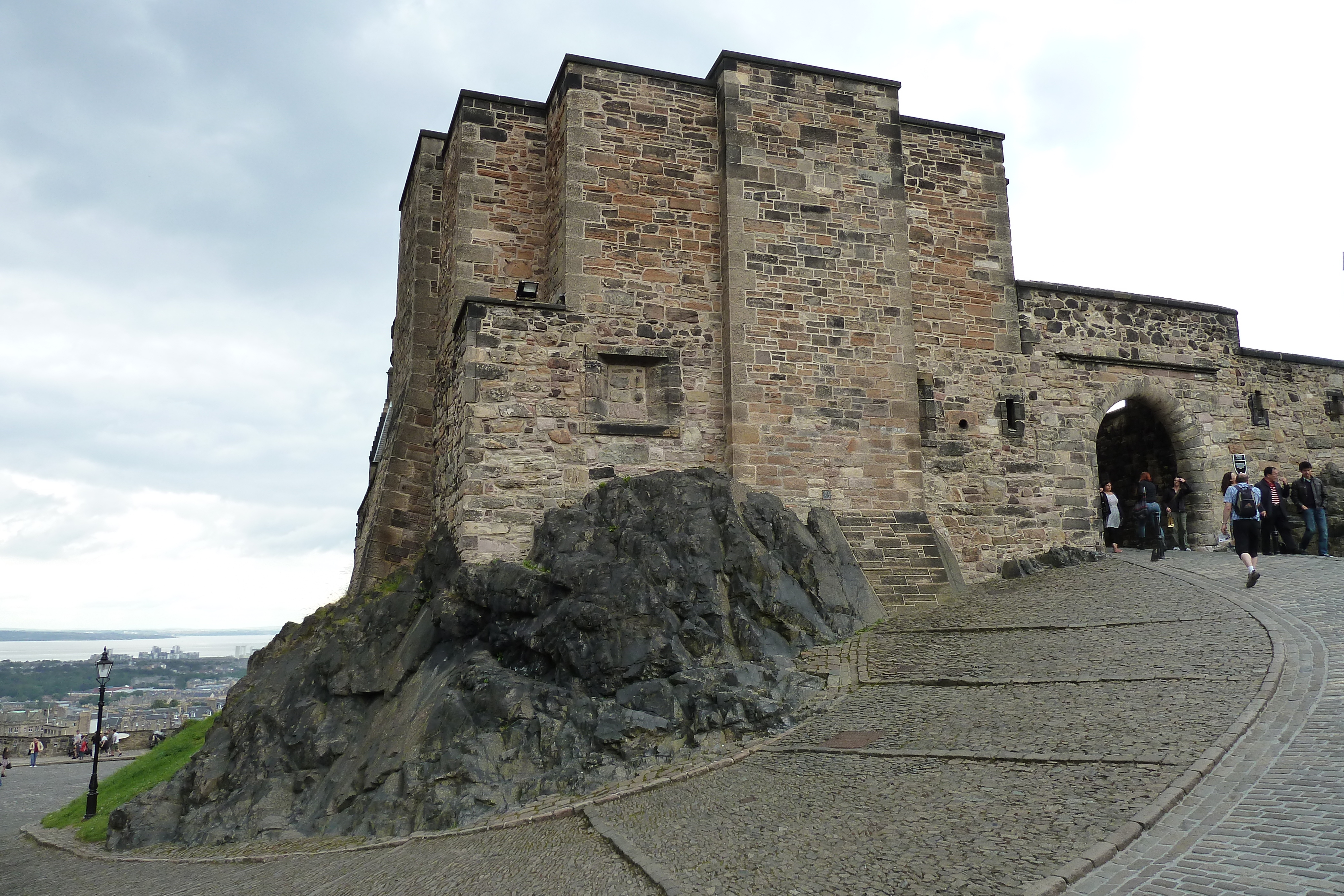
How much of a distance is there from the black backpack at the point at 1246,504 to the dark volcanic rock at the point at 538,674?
14.5ft

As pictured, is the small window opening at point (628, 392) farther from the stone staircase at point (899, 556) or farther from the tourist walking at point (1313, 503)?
the tourist walking at point (1313, 503)

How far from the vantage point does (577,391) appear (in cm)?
1232

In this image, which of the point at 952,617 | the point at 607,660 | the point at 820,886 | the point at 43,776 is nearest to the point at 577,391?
the point at 607,660

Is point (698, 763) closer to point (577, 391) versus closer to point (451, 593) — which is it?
point (451, 593)

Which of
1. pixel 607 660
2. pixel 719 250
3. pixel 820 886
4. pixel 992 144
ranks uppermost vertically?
pixel 992 144

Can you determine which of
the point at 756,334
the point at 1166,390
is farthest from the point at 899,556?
the point at 1166,390

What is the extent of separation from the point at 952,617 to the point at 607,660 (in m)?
4.17

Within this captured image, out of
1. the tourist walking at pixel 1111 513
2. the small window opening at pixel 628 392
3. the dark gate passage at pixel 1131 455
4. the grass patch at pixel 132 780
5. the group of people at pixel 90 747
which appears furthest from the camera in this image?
the group of people at pixel 90 747

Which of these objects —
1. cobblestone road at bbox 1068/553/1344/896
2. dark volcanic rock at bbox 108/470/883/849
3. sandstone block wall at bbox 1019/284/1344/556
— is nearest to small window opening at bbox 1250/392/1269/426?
sandstone block wall at bbox 1019/284/1344/556

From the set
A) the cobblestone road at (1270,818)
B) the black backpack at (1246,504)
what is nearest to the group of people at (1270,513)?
the black backpack at (1246,504)

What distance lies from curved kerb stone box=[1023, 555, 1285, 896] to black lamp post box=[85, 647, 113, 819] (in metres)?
16.5

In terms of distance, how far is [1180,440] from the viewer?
627 inches

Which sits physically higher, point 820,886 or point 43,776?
point 820,886

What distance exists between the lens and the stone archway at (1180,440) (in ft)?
50.0
